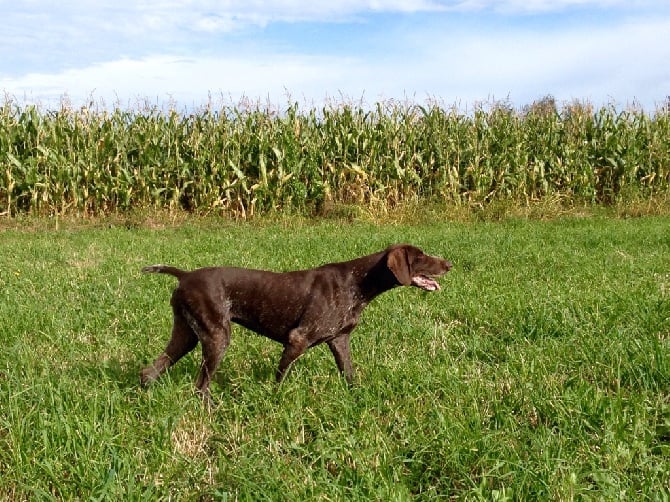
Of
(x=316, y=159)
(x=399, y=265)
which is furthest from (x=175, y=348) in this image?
(x=316, y=159)

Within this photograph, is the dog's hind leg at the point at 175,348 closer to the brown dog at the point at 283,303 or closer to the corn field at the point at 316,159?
the brown dog at the point at 283,303

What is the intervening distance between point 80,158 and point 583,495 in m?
15.5

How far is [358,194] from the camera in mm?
17062

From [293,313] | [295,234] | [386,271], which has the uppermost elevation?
[386,271]

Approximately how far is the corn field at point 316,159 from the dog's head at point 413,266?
470 inches

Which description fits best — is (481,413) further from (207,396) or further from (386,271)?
(207,396)

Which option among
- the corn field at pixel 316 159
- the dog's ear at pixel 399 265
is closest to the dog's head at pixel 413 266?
the dog's ear at pixel 399 265

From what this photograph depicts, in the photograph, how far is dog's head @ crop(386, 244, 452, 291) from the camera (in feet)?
14.6

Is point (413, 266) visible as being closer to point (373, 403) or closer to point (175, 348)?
point (373, 403)

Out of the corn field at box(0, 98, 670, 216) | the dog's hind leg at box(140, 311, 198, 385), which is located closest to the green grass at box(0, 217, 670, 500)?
the dog's hind leg at box(140, 311, 198, 385)

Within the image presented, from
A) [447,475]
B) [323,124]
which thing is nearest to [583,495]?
[447,475]

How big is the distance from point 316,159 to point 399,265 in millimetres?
12803

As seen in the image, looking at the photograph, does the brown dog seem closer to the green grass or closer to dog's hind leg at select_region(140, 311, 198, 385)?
dog's hind leg at select_region(140, 311, 198, 385)

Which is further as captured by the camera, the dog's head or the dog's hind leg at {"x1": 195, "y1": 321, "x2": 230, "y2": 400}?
the dog's head
